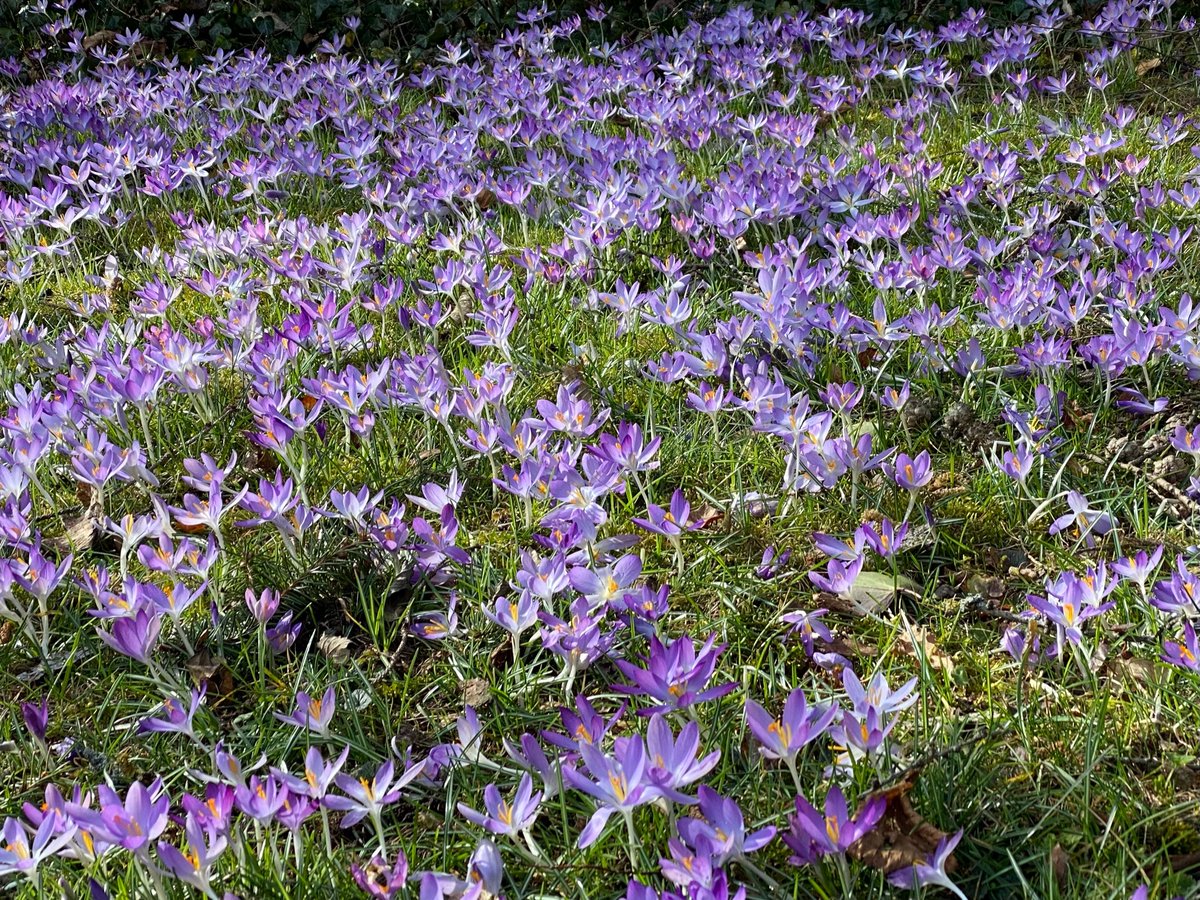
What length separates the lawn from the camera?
1393mm

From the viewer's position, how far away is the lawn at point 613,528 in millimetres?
1393

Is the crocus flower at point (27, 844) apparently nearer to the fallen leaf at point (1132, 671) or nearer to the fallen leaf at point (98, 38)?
the fallen leaf at point (1132, 671)

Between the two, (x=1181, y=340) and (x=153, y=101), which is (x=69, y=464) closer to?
(x=1181, y=340)

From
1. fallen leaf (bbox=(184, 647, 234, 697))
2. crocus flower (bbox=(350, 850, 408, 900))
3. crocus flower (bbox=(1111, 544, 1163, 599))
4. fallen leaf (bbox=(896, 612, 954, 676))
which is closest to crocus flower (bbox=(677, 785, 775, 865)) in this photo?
crocus flower (bbox=(350, 850, 408, 900))

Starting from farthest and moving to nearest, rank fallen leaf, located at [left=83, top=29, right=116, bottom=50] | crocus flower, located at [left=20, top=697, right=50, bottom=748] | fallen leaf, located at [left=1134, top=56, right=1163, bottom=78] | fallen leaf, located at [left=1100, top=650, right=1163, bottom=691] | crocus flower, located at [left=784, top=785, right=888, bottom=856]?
fallen leaf, located at [left=83, top=29, right=116, bottom=50]
fallen leaf, located at [left=1134, top=56, right=1163, bottom=78]
fallen leaf, located at [left=1100, top=650, right=1163, bottom=691]
crocus flower, located at [left=20, top=697, right=50, bottom=748]
crocus flower, located at [left=784, top=785, right=888, bottom=856]

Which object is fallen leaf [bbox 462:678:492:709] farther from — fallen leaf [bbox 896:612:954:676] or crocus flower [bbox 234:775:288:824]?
fallen leaf [bbox 896:612:954:676]

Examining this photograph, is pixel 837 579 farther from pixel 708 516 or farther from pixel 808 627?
pixel 708 516

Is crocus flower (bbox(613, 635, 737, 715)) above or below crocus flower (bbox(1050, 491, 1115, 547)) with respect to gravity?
above

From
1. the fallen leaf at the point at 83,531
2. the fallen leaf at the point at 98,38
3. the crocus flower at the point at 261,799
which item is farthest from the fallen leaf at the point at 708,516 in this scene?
the fallen leaf at the point at 98,38

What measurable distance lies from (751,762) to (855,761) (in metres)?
0.14

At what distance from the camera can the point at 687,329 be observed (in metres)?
2.93

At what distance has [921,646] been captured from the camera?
5.53 ft

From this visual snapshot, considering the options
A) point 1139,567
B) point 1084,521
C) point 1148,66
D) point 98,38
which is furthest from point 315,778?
point 98,38

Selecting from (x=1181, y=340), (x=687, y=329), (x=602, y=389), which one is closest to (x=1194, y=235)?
(x=1181, y=340)
